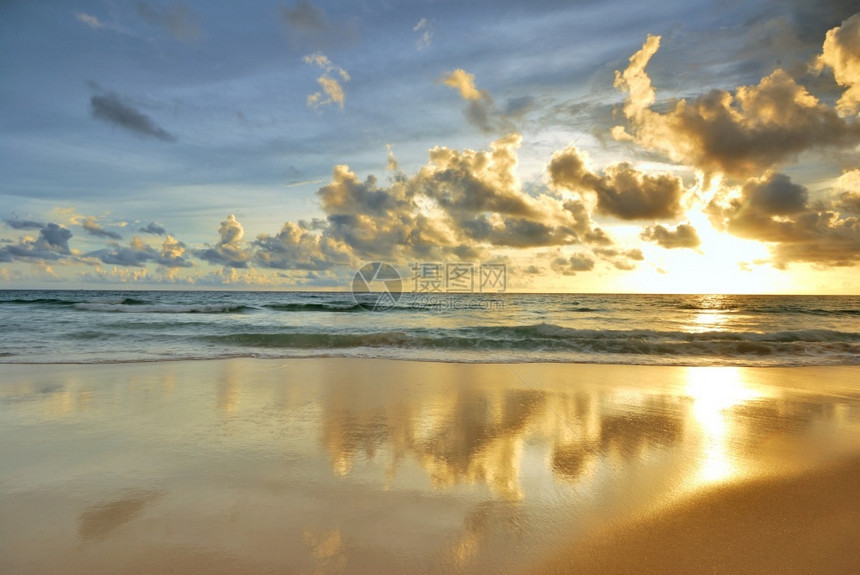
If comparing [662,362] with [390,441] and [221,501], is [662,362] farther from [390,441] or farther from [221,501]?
[221,501]

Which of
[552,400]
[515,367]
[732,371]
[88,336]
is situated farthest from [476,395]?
[88,336]

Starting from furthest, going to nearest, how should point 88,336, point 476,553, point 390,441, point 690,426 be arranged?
point 88,336, point 690,426, point 390,441, point 476,553

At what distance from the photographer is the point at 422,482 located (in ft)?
12.2

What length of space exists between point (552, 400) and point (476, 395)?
3.80 feet

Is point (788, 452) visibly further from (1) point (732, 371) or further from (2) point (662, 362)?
(2) point (662, 362)

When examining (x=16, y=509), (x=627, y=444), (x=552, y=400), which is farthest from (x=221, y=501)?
(x=552, y=400)

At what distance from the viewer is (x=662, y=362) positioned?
38.0 feet

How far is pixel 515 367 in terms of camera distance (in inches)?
402

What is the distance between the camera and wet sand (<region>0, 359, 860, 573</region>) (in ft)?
8.91

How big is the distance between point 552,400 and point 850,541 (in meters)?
4.01

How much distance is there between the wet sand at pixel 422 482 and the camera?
2717mm

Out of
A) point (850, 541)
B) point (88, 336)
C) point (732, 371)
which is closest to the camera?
point (850, 541)

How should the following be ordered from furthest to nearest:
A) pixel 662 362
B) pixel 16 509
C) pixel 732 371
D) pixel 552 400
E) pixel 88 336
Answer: pixel 88 336
pixel 662 362
pixel 732 371
pixel 552 400
pixel 16 509

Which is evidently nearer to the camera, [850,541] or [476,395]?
→ [850,541]
